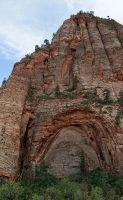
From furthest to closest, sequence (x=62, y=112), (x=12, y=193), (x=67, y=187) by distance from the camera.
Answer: (x=62, y=112) → (x=67, y=187) → (x=12, y=193)

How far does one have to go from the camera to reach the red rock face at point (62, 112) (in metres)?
25.4

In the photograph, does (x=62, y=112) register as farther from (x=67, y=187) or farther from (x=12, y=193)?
(x=12, y=193)

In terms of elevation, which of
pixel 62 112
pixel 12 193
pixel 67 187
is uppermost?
pixel 62 112

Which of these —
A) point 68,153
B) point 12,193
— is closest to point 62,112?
point 68,153

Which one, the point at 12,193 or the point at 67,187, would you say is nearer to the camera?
the point at 12,193

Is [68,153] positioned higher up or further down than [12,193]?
higher up

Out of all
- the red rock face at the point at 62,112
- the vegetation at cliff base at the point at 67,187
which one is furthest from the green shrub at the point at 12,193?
the red rock face at the point at 62,112

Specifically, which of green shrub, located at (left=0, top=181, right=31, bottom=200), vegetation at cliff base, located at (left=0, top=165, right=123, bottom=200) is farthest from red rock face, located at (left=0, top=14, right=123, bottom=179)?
green shrub, located at (left=0, top=181, right=31, bottom=200)

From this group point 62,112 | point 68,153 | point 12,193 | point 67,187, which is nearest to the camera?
point 12,193

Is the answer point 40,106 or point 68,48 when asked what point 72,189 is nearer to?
point 40,106

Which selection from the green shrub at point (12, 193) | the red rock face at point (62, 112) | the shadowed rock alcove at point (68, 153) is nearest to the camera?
the green shrub at point (12, 193)

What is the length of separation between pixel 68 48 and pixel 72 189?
76.3 ft

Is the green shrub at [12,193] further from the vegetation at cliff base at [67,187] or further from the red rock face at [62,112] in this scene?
the red rock face at [62,112]

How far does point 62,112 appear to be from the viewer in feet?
93.5
